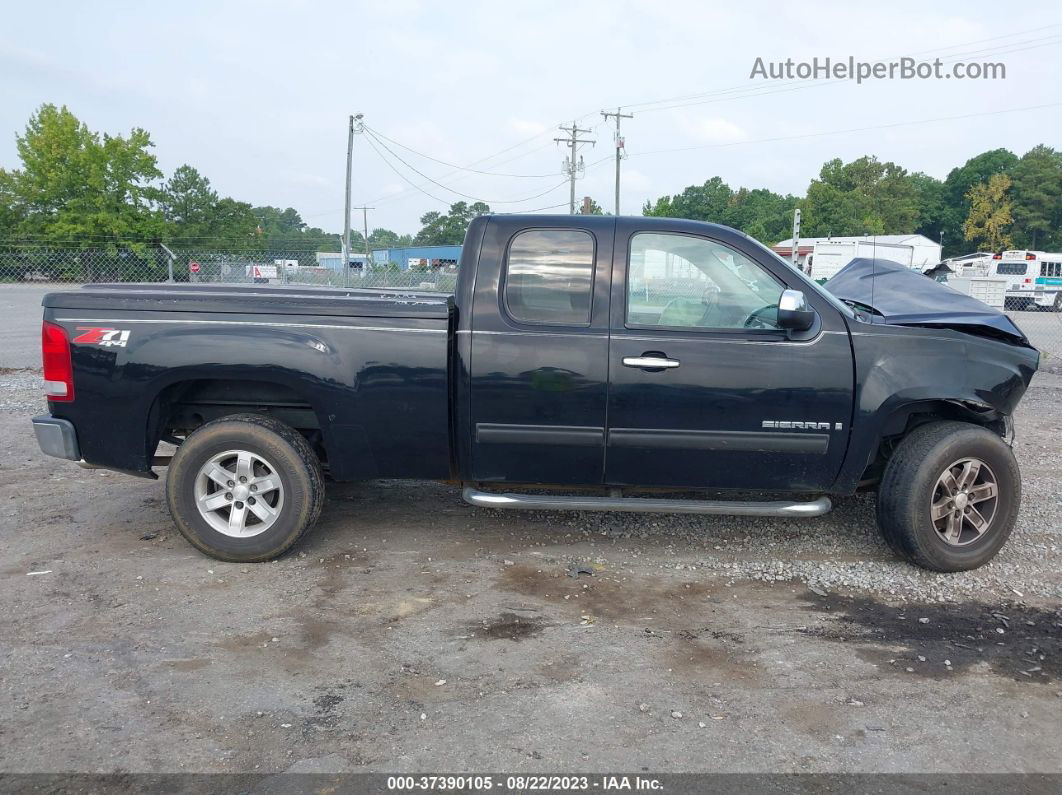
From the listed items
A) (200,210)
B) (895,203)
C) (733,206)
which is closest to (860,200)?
(895,203)

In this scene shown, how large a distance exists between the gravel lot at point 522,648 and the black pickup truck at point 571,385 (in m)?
0.43

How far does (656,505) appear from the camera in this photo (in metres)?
4.61

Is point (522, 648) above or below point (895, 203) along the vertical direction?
below

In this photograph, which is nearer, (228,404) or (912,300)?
(228,404)

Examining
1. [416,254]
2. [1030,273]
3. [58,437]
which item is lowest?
[58,437]

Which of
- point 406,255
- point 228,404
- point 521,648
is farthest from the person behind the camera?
point 406,255

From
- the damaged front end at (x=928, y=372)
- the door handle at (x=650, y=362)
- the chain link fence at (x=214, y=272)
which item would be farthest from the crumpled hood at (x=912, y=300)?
the chain link fence at (x=214, y=272)

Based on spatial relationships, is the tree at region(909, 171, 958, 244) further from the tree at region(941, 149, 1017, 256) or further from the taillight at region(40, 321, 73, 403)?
the taillight at region(40, 321, 73, 403)

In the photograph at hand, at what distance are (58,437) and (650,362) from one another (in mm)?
3260

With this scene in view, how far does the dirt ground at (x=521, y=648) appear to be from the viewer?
2.98 metres

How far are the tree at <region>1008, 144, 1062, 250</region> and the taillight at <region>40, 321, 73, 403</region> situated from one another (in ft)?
270

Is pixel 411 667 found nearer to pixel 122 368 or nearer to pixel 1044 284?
pixel 122 368

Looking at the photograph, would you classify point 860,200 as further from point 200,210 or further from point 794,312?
point 794,312

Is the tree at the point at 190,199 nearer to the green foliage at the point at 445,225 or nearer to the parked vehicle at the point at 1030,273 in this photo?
the green foliage at the point at 445,225
